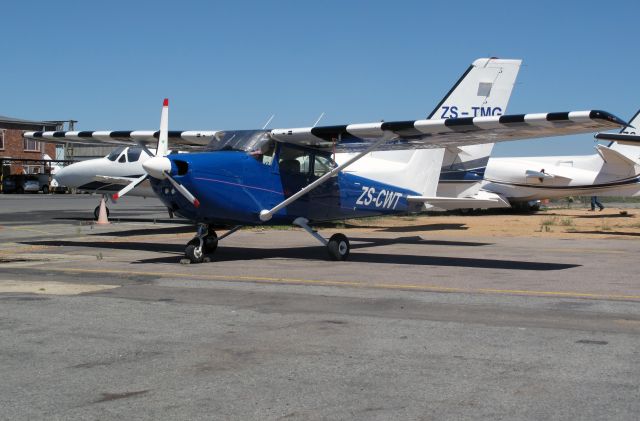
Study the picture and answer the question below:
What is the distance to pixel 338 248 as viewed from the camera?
14734 mm

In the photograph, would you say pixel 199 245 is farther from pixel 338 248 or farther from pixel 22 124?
pixel 22 124

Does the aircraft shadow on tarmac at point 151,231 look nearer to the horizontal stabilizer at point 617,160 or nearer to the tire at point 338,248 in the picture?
the tire at point 338,248

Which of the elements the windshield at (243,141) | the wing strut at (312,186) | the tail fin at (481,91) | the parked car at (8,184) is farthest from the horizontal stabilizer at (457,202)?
the parked car at (8,184)

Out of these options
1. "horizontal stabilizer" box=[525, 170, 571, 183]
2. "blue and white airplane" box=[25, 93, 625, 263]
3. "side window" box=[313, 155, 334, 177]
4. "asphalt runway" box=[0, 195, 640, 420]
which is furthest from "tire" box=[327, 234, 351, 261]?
"horizontal stabilizer" box=[525, 170, 571, 183]

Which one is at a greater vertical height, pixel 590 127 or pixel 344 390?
pixel 590 127

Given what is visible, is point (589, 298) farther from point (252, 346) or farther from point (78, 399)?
point (78, 399)

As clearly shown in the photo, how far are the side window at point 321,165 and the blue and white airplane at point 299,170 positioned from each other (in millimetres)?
22

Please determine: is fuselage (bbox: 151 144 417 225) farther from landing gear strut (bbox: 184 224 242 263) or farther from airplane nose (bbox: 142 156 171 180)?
landing gear strut (bbox: 184 224 242 263)

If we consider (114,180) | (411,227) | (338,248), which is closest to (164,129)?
(338,248)

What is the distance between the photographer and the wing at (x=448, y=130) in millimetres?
12289

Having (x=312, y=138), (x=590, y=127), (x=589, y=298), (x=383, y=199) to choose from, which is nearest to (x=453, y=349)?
(x=589, y=298)

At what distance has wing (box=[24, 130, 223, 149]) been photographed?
17922 millimetres

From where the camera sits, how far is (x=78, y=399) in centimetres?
500

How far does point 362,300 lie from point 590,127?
5.66 meters
